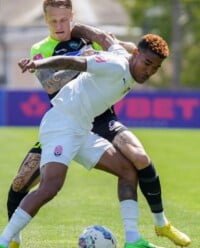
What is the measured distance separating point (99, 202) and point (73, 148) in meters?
4.63

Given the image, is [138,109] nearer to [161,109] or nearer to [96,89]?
[161,109]

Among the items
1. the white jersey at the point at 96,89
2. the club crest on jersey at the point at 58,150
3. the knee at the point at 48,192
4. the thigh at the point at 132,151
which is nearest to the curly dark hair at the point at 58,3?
the white jersey at the point at 96,89

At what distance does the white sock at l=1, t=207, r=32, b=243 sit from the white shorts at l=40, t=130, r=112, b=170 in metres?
0.44

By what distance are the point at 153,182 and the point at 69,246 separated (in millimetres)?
1004

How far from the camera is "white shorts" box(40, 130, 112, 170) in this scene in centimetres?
863

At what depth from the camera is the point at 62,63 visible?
333 inches

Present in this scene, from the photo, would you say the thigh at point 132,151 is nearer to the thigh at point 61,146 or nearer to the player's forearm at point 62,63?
the thigh at point 61,146

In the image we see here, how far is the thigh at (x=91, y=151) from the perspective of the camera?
29.2 ft

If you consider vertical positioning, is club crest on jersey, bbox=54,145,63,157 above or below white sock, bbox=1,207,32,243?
above

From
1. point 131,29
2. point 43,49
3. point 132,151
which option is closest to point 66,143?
point 132,151

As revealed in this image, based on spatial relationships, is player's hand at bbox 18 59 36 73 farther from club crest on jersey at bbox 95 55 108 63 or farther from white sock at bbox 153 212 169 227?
white sock at bbox 153 212 169 227

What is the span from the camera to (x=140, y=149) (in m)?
8.99

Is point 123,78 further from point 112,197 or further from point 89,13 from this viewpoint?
point 89,13

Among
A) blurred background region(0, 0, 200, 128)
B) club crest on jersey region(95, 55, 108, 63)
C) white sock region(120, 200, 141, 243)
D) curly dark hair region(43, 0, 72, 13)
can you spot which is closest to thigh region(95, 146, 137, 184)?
white sock region(120, 200, 141, 243)
